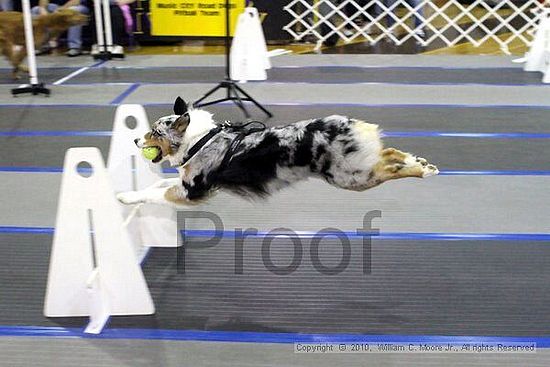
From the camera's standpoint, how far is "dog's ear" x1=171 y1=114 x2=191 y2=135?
2744mm

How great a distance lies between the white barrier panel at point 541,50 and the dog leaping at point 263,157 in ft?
15.5

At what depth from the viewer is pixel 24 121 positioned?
5.45 metres

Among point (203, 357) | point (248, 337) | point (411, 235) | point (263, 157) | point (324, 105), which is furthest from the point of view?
point (324, 105)

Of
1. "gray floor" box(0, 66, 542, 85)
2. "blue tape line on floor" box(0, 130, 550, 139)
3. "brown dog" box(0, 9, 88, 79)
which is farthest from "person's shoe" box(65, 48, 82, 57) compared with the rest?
"blue tape line on floor" box(0, 130, 550, 139)

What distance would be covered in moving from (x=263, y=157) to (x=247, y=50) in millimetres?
4378

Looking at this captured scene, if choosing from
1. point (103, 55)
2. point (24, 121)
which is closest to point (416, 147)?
point (24, 121)

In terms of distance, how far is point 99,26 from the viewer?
8.01 metres

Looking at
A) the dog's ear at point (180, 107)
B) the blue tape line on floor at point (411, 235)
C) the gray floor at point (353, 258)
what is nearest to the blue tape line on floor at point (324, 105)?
the gray floor at point (353, 258)

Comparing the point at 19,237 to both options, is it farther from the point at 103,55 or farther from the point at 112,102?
the point at 103,55

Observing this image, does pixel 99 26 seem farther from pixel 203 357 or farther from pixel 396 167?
pixel 203 357

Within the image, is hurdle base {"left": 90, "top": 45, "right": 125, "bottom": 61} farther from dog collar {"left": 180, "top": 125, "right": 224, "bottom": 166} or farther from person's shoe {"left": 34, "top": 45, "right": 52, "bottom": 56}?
dog collar {"left": 180, "top": 125, "right": 224, "bottom": 166}

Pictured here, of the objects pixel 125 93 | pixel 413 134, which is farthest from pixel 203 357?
pixel 125 93

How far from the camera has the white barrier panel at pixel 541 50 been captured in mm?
6812

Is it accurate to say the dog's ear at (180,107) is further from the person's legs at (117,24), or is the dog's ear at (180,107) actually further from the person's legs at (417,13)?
the person's legs at (417,13)
